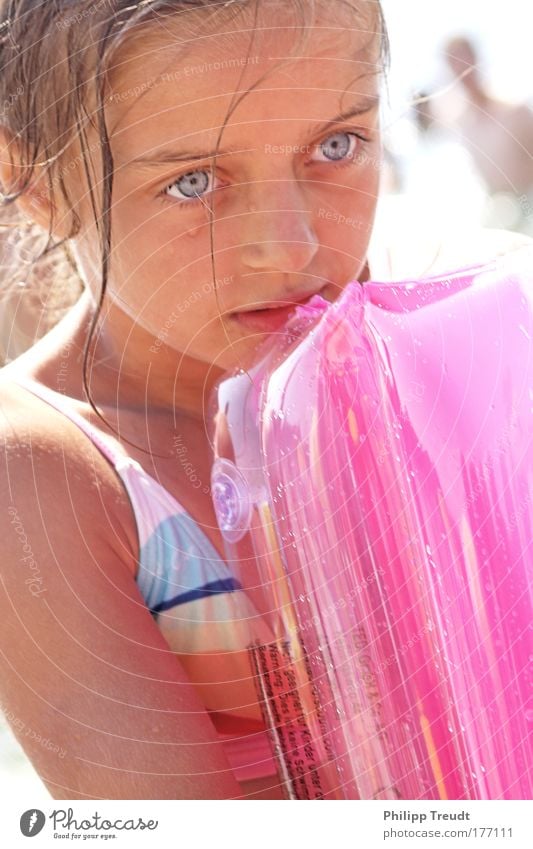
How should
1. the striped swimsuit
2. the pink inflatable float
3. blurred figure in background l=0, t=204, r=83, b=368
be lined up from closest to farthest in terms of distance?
the pink inflatable float → the striped swimsuit → blurred figure in background l=0, t=204, r=83, b=368

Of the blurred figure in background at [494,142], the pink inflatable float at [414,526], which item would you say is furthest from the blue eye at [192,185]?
the blurred figure in background at [494,142]

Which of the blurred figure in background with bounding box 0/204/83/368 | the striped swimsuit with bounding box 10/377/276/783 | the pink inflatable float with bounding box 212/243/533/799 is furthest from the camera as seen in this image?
the blurred figure in background with bounding box 0/204/83/368

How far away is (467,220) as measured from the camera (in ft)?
2.40

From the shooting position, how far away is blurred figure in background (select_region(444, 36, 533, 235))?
2.32 ft

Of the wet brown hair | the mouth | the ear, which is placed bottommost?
the mouth

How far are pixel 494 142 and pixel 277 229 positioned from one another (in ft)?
0.97

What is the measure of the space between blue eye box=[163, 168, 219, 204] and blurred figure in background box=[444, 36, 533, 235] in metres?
0.22

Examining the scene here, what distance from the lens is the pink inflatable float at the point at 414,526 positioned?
0.52 metres

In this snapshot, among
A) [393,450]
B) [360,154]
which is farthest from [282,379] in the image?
[360,154]

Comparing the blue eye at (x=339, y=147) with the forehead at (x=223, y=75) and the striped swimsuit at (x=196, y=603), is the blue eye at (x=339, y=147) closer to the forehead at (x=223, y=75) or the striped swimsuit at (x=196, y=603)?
the forehead at (x=223, y=75)

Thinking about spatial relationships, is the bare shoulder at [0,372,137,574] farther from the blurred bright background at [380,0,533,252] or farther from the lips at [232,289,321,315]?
the blurred bright background at [380,0,533,252]

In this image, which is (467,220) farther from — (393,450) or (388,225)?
(393,450)

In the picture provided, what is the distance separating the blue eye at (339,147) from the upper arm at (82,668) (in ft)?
0.88

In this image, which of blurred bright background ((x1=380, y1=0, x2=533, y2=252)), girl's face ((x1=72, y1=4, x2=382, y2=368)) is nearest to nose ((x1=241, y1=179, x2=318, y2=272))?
girl's face ((x1=72, y1=4, x2=382, y2=368))
